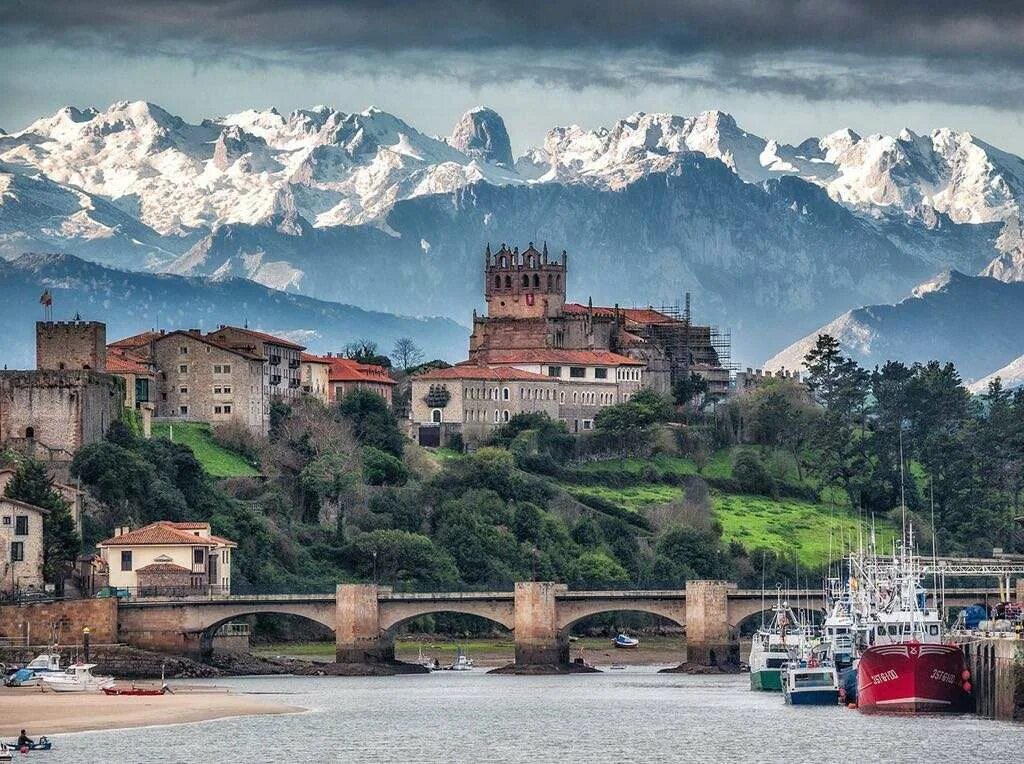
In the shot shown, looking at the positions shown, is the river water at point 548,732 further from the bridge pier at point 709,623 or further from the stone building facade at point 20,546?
the stone building facade at point 20,546

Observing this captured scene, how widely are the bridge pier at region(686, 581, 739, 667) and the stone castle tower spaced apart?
139 ft

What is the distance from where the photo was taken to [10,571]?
151000mm

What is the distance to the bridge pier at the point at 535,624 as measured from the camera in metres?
155

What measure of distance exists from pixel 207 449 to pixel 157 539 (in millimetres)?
37095

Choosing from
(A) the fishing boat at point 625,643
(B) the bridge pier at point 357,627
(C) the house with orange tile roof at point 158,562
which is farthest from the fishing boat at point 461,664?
(A) the fishing boat at point 625,643

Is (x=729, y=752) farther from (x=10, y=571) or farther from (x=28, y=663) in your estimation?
(x=10, y=571)

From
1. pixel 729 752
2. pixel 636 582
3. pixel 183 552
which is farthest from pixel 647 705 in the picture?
pixel 636 582

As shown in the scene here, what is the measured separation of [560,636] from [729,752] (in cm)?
5071

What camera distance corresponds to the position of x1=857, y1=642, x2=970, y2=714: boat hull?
11344cm

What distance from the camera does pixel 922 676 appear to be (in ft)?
375

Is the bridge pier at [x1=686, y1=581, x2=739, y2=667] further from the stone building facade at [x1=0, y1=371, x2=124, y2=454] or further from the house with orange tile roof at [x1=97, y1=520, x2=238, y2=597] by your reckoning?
the stone building facade at [x1=0, y1=371, x2=124, y2=454]

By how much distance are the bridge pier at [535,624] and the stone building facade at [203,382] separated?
1800 inches

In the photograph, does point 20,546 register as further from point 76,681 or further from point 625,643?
point 625,643

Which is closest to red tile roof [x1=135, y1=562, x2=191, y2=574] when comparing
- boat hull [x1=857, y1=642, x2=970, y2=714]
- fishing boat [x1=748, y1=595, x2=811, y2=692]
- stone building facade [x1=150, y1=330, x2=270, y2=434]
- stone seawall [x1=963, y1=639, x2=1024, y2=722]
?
fishing boat [x1=748, y1=595, x2=811, y2=692]
